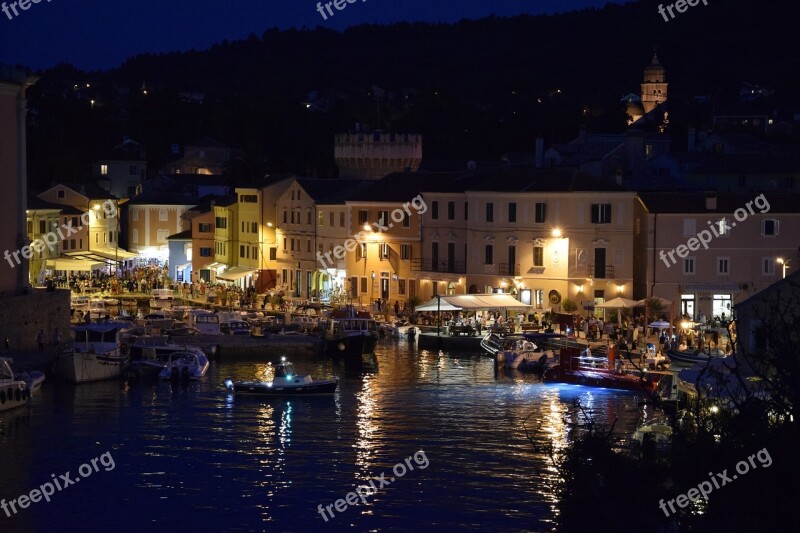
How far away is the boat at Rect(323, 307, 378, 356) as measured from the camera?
1949 inches

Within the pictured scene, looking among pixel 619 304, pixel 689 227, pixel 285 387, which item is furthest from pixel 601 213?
pixel 285 387

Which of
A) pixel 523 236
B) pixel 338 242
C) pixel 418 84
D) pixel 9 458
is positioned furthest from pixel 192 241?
pixel 418 84

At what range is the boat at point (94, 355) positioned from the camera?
4312cm

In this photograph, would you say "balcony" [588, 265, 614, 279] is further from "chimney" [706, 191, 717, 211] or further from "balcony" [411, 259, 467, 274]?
"balcony" [411, 259, 467, 274]

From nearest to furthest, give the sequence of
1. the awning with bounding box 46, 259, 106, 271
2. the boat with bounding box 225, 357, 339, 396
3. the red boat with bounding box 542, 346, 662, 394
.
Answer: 1. the boat with bounding box 225, 357, 339, 396
2. the red boat with bounding box 542, 346, 662, 394
3. the awning with bounding box 46, 259, 106, 271

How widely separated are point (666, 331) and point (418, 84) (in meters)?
142

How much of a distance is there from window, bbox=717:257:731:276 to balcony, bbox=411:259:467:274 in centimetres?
956

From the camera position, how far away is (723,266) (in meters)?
54.5

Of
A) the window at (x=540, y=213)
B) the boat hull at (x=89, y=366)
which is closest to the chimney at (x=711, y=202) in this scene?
the window at (x=540, y=213)

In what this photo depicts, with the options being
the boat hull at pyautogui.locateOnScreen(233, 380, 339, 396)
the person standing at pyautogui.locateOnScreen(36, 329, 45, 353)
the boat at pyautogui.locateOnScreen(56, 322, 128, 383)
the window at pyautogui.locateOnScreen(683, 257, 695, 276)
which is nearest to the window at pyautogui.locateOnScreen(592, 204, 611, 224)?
the window at pyautogui.locateOnScreen(683, 257, 695, 276)

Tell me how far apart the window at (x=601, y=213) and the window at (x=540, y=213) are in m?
1.86

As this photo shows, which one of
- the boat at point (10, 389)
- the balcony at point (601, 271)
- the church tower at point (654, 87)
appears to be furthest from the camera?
the church tower at point (654, 87)

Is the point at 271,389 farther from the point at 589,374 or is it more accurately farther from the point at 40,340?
the point at 589,374

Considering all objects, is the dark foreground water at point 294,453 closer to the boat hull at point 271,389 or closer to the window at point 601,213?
the boat hull at point 271,389
